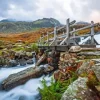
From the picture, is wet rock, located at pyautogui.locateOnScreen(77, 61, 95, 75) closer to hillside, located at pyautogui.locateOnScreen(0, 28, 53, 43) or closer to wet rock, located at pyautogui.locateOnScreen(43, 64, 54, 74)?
wet rock, located at pyautogui.locateOnScreen(43, 64, 54, 74)

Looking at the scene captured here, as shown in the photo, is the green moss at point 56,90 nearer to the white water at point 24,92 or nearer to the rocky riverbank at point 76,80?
the rocky riverbank at point 76,80

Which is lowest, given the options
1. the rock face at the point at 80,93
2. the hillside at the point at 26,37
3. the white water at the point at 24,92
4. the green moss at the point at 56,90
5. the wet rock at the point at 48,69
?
the white water at the point at 24,92

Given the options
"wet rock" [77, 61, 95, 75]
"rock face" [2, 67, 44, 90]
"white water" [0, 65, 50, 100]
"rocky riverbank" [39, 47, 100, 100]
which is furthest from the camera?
"rock face" [2, 67, 44, 90]

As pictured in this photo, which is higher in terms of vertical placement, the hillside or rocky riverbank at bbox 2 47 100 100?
the hillside

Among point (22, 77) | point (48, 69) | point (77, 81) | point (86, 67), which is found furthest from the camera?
point (48, 69)

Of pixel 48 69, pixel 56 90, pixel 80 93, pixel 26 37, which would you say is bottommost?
pixel 48 69

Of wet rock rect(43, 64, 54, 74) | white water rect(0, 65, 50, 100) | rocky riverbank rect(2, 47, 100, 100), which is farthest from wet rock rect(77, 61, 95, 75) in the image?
wet rock rect(43, 64, 54, 74)

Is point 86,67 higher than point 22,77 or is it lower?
higher

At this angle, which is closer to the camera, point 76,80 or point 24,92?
point 76,80

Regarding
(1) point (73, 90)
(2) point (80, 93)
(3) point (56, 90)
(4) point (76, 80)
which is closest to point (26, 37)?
(3) point (56, 90)

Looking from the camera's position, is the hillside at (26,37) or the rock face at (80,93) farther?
the hillside at (26,37)

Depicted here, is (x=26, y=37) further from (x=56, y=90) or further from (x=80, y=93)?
(x=80, y=93)

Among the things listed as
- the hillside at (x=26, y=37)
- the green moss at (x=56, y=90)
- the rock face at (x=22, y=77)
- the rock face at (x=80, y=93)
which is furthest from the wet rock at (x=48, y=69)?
the hillside at (x=26, y=37)

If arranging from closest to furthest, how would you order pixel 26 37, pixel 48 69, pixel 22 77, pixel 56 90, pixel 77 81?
1. pixel 77 81
2. pixel 56 90
3. pixel 22 77
4. pixel 48 69
5. pixel 26 37
